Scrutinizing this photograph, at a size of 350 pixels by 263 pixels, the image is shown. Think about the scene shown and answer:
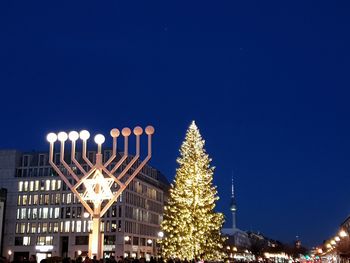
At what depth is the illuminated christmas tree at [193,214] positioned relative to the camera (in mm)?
40438

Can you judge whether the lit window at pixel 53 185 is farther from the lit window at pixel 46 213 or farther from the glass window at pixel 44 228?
the glass window at pixel 44 228

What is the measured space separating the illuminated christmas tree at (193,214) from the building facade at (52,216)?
191ft

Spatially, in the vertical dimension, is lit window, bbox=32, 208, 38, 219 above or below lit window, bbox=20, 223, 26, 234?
above

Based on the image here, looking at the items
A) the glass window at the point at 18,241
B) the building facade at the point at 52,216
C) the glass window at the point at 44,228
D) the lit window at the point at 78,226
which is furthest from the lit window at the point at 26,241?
the lit window at the point at 78,226

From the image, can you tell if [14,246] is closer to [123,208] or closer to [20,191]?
[20,191]

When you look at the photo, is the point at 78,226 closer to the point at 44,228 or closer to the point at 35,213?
the point at 44,228

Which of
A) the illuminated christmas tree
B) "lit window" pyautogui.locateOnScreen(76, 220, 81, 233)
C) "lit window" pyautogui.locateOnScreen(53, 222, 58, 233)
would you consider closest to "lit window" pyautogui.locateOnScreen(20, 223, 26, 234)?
"lit window" pyautogui.locateOnScreen(53, 222, 58, 233)

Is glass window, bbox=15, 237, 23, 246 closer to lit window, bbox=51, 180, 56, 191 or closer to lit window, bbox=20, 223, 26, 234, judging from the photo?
lit window, bbox=20, 223, 26, 234

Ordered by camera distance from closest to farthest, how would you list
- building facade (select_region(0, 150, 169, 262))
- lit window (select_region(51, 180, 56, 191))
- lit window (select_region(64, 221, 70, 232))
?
1. building facade (select_region(0, 150, 169, 262))
2. lit window (select_region(64, 221, 70, 232))
3. lit window (select_region(51, 180, 56, 191))

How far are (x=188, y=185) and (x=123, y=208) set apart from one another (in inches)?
2387

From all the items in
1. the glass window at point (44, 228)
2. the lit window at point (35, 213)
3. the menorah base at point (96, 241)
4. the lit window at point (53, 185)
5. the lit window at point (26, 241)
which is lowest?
the menorah base at point (96, 241)

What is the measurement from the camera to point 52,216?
104000 mm

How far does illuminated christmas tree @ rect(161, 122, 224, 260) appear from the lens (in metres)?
40.4

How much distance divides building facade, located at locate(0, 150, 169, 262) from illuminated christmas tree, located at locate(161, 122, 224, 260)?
58210 millimetres
